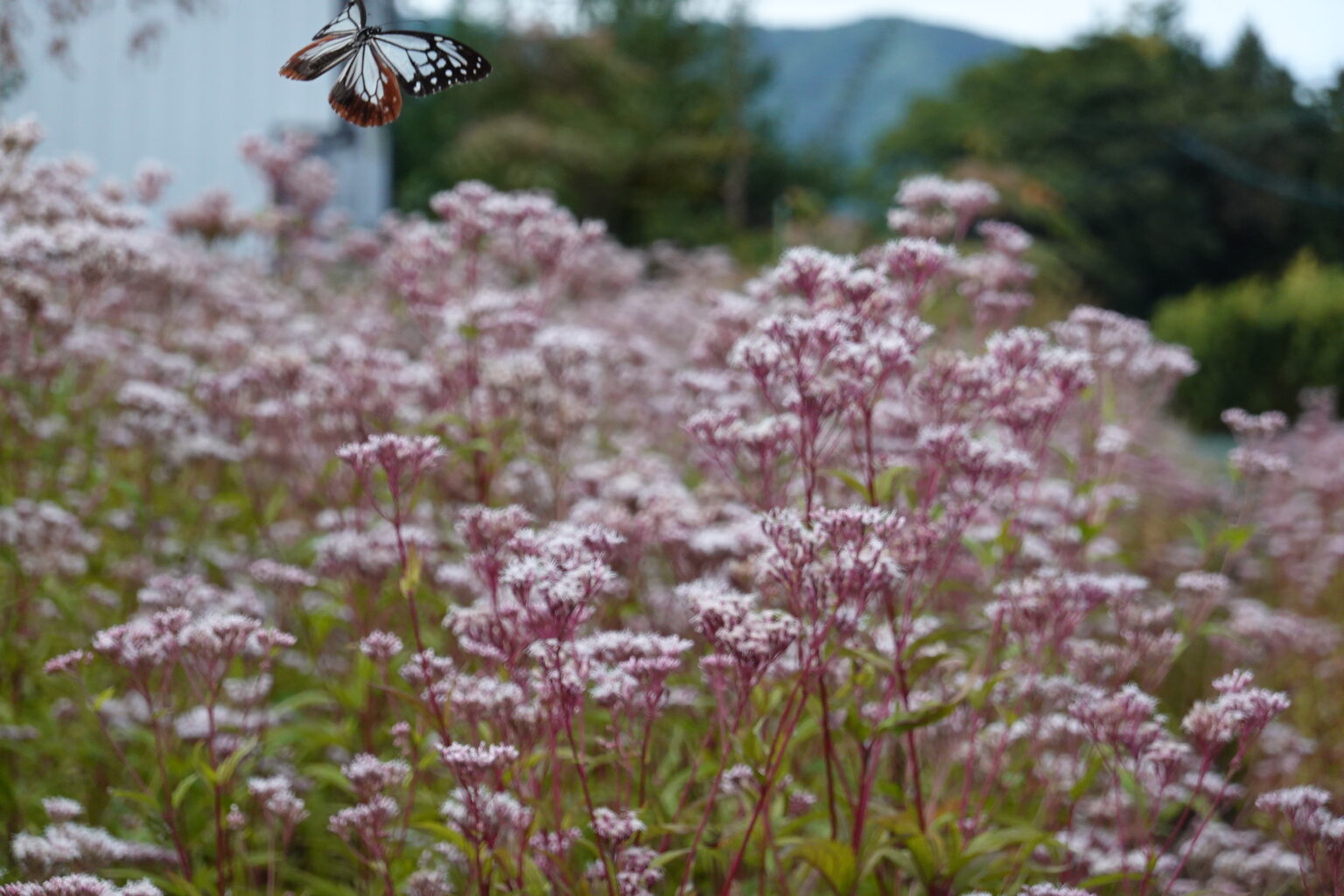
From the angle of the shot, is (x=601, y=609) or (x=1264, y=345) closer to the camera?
(x=601, y=609)

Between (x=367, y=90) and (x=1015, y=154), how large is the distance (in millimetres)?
30489

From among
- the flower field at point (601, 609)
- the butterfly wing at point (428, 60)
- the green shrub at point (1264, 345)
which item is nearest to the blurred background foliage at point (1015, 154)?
the green shrub at point (1264, 345)

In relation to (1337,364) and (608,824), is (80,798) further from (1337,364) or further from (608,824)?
(1337,364)

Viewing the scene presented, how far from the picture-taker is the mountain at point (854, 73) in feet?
102

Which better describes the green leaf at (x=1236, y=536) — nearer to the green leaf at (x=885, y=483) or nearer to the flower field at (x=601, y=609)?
the flower field at (x=601, y=609)

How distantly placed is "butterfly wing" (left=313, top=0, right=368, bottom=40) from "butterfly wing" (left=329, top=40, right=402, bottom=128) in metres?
0.03

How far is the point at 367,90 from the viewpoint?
6.29ft

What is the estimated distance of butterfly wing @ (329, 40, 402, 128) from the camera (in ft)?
6.20

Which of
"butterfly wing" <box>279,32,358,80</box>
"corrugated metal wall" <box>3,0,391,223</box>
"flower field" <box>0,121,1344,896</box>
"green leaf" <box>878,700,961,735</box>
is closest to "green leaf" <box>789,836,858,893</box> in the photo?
"flower field" <box>0,121,1344,896</box>

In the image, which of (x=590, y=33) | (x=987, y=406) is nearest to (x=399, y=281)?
(x=987, y=406)

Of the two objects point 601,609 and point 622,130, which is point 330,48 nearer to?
point 601,609

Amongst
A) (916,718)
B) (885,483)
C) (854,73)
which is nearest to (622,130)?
(854,73)

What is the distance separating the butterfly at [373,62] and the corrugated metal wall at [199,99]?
9.52 metres

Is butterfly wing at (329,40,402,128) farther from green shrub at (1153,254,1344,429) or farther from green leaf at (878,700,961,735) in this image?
green shrub at (1153,254,1344,429)
